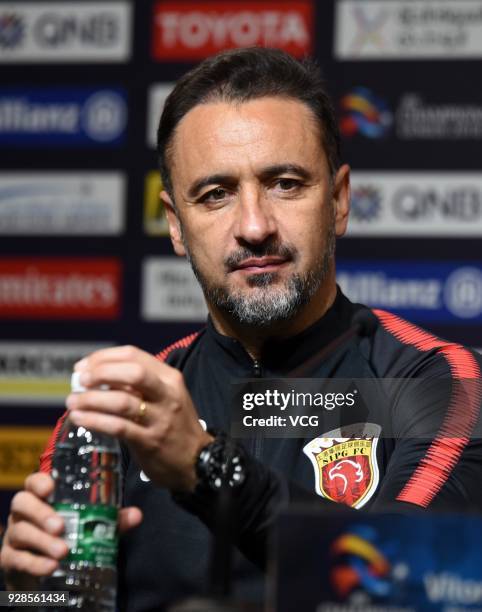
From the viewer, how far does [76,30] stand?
116 inches

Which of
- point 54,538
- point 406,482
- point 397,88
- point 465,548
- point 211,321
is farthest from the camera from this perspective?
point 397,88

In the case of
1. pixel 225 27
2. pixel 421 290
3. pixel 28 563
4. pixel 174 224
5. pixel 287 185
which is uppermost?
pixel 225 27

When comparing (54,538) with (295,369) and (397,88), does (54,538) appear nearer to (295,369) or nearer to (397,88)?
(295,369)

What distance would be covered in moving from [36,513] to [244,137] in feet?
2.11

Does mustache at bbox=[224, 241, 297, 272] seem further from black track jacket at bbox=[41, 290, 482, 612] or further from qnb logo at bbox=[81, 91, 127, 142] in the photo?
qnb logo at bbox=[81, 91, 127, 142]

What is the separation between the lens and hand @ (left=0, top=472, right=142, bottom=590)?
0.86m

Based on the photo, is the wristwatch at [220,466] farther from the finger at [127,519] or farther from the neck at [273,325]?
the neck at [273,325]

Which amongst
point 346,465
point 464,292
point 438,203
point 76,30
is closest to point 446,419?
point 346,465

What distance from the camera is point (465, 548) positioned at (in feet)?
2.11

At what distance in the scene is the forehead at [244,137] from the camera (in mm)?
1345

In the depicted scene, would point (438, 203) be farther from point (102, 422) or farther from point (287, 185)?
point (102, 422)

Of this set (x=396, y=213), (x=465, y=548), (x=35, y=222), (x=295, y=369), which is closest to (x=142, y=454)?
→ (x=465, y=548)

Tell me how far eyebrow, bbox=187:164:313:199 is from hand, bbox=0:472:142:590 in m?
0.55

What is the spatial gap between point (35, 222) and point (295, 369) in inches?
66.0
